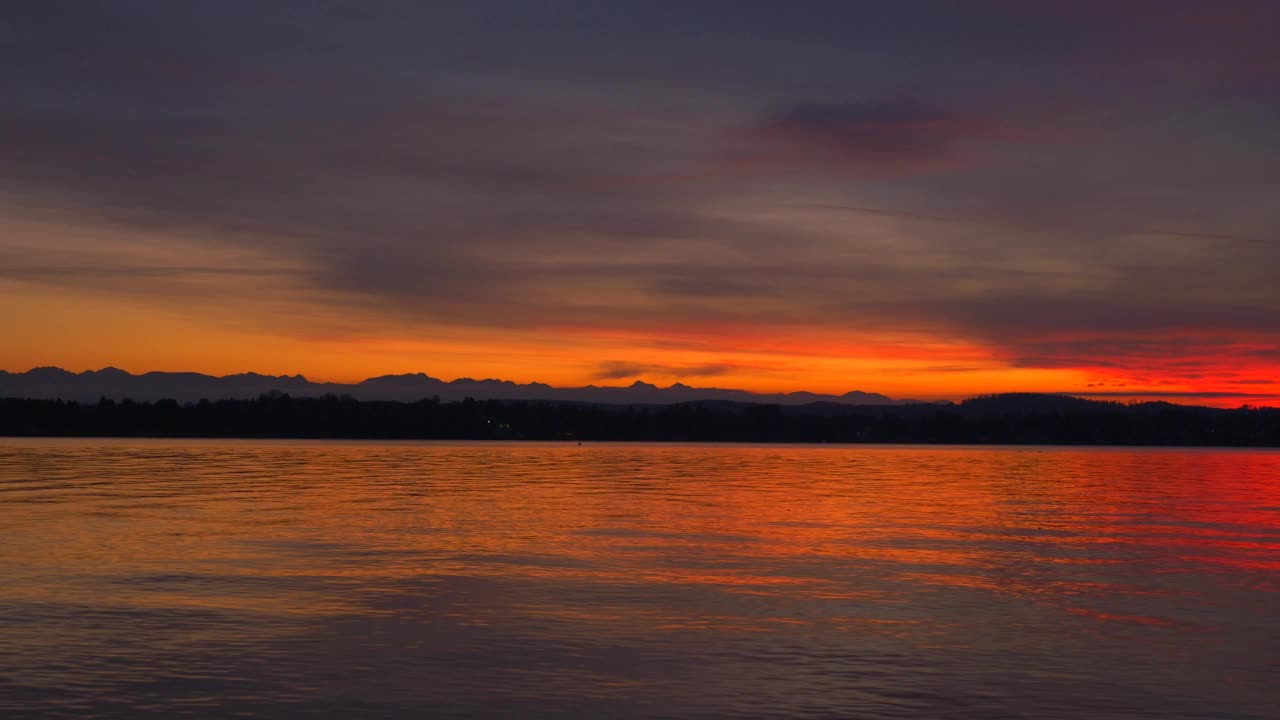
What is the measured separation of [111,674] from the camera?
22812 millimetres

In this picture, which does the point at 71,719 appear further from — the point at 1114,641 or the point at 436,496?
the point at 436,496

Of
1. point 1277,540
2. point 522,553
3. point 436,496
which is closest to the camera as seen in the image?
point 522,553

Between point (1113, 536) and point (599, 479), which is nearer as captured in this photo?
point (1113, 536)

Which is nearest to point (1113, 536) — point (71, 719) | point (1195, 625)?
point (1195, 625)

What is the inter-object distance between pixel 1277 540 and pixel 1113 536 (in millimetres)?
6900

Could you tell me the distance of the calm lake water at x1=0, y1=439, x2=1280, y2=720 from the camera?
21750 millimetres

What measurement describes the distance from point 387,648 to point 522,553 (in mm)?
18664

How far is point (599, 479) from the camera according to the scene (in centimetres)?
11175

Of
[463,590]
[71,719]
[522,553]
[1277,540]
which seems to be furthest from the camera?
[1277,540]

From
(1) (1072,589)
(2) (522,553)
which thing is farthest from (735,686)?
(2) (522,553)

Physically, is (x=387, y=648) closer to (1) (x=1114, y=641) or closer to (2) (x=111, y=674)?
(2) (x=111, y=674)

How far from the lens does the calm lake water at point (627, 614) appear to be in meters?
21.8

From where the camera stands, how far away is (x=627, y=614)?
101 ft

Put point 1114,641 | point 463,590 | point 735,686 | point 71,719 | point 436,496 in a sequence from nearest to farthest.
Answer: point 71,719
point 735,686
point 1114,641
point 463,590
point 436,496
